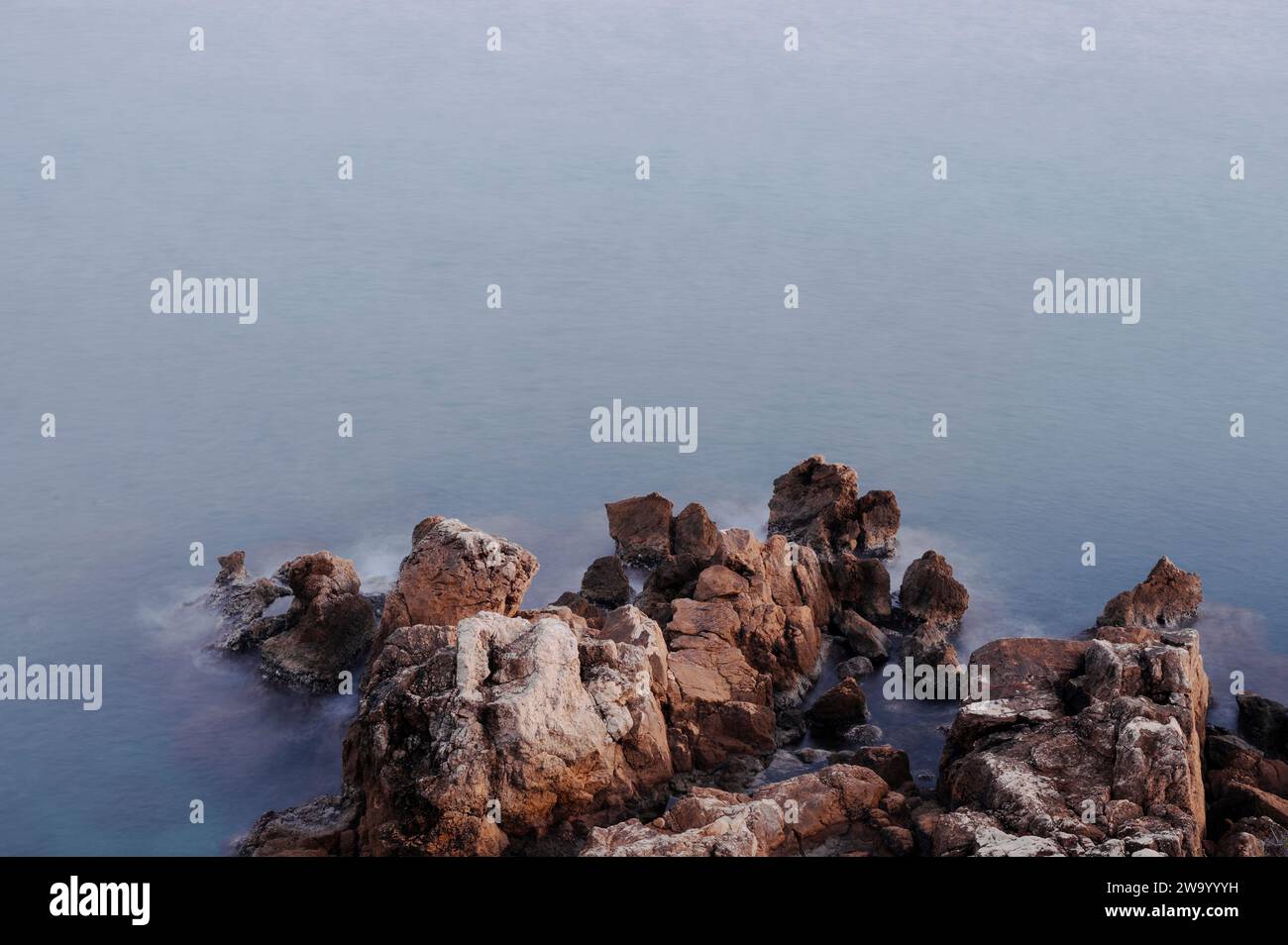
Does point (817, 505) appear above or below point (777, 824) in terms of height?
above

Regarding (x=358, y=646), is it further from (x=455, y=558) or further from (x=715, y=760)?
(x=715, y=760)

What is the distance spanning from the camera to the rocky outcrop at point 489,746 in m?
26.2

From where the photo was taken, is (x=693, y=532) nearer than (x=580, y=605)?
No

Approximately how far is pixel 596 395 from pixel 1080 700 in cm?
2134

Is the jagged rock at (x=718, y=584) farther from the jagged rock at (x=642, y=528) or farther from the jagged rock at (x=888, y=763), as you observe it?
the jagged rock at (x=888, y=763)

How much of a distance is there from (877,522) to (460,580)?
36.0 feet

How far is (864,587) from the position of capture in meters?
36.0

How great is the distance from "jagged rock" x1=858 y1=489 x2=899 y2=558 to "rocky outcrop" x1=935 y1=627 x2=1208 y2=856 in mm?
7701

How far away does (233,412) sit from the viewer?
153 feet

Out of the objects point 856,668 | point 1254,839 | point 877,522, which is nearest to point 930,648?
point 856,668

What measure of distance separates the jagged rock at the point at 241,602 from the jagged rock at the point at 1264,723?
19006mm
